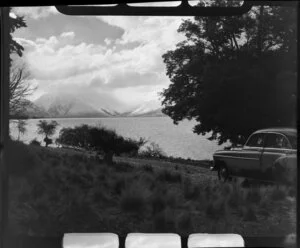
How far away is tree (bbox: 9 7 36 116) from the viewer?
2586 millimetres

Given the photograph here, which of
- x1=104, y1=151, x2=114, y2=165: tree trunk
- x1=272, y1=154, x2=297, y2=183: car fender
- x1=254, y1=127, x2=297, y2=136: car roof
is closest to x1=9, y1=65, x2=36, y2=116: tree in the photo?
x1=104, y1=151, x2=114, y2=165: tree trunk

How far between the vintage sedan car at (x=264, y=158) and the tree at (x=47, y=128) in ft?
3.70

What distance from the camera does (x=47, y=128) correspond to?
8.89 ft

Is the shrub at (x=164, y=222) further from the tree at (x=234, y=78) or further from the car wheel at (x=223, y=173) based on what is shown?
the tree at (x=234, y=78)

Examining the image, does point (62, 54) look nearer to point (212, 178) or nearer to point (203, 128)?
point (203, 128)

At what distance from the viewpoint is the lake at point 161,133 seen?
105 inches

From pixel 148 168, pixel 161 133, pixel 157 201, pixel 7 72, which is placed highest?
pixel 7 72

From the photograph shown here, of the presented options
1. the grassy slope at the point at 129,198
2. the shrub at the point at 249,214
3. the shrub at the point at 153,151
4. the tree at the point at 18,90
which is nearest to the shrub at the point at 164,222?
the grassy slope at the point at 129,198

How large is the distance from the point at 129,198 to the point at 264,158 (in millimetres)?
963

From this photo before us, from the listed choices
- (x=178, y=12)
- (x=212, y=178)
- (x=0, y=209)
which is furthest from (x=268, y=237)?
(x=0, y=209)

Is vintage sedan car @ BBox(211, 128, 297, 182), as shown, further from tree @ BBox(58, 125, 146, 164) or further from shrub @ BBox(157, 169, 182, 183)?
tree @ BBox(58, 125, 146, 164)

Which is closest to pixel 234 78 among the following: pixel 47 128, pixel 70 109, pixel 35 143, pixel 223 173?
pixel 223 173

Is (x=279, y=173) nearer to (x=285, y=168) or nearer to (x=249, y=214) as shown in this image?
(x=285, y=168)

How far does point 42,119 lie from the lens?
107 inches
